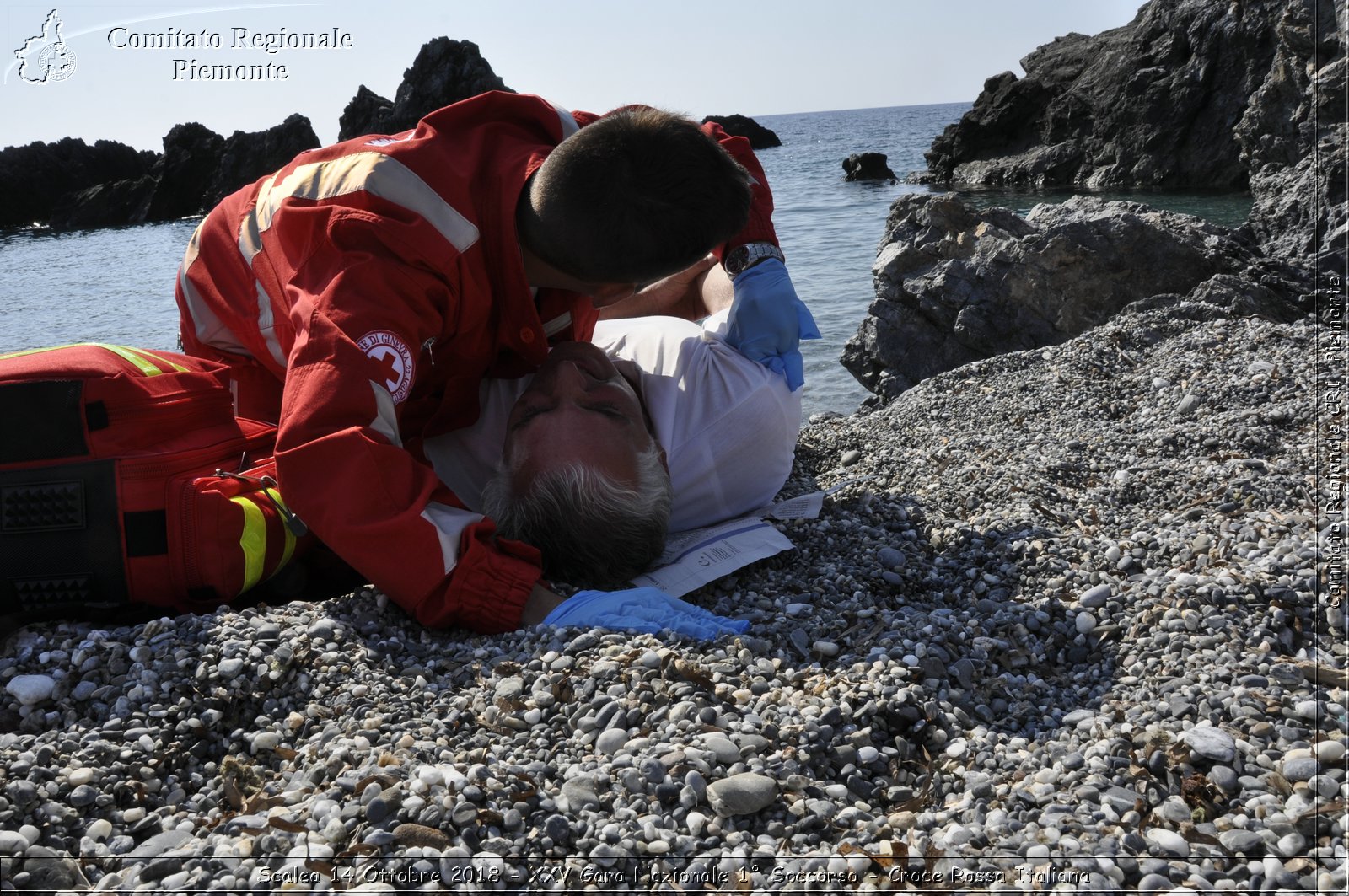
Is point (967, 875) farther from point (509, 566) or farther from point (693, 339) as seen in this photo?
point (693, 339)

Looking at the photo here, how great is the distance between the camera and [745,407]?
13.9 feet

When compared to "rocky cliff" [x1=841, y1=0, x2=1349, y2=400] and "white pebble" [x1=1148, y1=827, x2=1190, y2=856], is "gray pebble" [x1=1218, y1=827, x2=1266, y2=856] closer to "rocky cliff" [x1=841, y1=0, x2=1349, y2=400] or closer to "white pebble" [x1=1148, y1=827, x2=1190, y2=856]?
"white pebble" [x1=1148, y1=827, x2=1190, y2=856]

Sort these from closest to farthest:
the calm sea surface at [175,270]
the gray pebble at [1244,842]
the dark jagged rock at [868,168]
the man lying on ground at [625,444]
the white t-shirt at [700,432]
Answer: the gray pebble at [1244,842]
the man lying on ground at [625,444]
the white t-shirt at [700,432]
the calm sea surface at [175,270]
the dark jagged rock at [868,168]

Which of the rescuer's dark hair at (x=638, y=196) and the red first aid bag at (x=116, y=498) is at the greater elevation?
the rescuer's dark hair at (x=638, y=196)

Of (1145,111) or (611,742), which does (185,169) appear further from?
(611,742)

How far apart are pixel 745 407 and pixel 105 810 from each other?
2841mm

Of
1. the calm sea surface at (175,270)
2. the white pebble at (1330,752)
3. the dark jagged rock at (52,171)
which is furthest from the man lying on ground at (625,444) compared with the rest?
the dark jagged rock at (52,171)

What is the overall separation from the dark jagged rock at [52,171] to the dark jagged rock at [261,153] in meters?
7.67

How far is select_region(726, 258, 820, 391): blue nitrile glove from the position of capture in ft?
14.0

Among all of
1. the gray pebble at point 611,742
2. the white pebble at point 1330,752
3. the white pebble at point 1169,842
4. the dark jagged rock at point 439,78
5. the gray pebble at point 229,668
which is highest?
the dark jagged rock at point 439,78

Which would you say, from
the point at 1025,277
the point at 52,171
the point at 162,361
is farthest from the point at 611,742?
the point at 52,171

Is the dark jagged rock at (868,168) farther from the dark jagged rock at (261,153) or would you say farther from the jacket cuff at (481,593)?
the jacket cuff at (481,593)

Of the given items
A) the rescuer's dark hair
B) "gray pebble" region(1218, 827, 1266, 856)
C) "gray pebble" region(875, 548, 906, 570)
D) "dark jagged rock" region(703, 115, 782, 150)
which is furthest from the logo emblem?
"dark jagged rock" region(703, 115, 782, 150)

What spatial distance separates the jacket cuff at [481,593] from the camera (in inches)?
117
